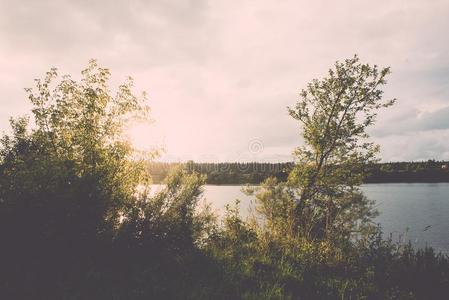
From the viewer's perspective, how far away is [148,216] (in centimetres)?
922

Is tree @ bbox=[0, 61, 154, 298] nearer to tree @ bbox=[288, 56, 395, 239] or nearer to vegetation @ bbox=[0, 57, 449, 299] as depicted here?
vegetation @ bbox=[0, 57, 449, 299]

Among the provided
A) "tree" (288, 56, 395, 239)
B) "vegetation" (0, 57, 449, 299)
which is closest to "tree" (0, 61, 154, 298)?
"vegetation" (0, 57, 449, 299)

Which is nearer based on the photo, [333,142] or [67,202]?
[67,202]

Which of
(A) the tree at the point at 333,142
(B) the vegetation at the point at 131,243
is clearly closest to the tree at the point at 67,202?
(B) the vegetation at the point at 131,243

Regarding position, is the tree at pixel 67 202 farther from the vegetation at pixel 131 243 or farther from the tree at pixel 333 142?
the tree at pixel 333 142

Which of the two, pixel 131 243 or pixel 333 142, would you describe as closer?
pixel 131 243

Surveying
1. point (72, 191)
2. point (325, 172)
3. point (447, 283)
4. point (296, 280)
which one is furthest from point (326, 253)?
point (325, 172)

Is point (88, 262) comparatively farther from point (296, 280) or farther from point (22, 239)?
point (296, 280)

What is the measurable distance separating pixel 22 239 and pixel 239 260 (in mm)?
5240

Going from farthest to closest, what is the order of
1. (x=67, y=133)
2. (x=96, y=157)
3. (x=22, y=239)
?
(x=67, y=133)
(x=96, y=157)
(x=22, y=239)

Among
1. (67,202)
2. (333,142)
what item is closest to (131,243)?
(67,202)

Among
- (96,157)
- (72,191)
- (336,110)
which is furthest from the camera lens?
(336,110)

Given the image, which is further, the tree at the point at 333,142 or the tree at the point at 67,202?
the tree at the point at 333,142

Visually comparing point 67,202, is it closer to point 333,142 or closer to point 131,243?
point 131,243
